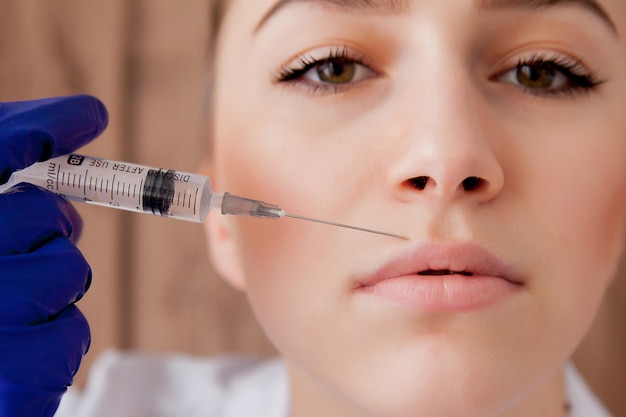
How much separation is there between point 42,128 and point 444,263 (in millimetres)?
553

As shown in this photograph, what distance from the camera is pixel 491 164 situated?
2.66 feet

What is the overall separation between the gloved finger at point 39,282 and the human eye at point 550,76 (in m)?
0.65

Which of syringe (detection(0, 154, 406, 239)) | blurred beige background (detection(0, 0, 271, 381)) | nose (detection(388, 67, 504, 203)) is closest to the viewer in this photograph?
nose (detection(388, 67, 504, 203))

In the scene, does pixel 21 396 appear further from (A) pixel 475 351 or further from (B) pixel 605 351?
(B) pixel 605 351

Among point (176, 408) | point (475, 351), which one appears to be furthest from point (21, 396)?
point (176, 408)

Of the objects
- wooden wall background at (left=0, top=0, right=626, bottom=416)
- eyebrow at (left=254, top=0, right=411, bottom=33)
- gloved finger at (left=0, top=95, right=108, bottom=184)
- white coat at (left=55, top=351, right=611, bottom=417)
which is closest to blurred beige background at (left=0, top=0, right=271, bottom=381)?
wooden wall background at (left=0, top=0, right=626, bottom=416)

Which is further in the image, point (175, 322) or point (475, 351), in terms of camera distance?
point (175, 322)

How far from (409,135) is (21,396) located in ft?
1.97

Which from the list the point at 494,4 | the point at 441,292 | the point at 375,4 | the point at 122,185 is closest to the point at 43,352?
the point at 122,185

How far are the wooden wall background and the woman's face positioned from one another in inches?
26.4

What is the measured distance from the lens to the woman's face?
0.82 metres

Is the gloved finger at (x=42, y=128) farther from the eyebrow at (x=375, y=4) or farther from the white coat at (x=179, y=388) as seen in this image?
the white coat at (x=179, y=388)

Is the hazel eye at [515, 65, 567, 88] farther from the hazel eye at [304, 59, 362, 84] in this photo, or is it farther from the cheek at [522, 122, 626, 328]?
the hazel eye at [304, 59, 362, 84]

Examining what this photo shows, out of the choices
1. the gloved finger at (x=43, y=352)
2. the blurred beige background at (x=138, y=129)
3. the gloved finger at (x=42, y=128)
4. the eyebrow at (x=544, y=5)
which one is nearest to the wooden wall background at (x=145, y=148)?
the blurred beige background at (x=138, y=129)
